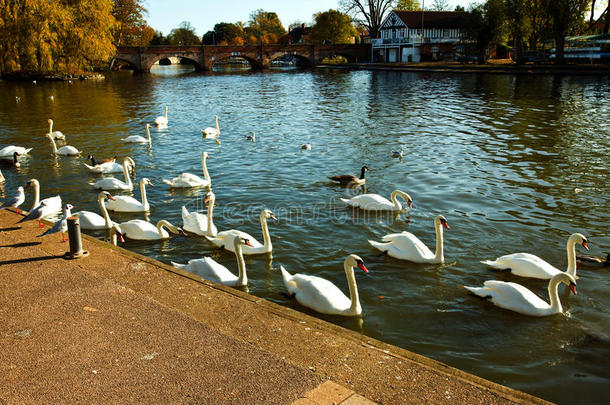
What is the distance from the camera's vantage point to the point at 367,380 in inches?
174

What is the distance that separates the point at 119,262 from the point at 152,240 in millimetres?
2665

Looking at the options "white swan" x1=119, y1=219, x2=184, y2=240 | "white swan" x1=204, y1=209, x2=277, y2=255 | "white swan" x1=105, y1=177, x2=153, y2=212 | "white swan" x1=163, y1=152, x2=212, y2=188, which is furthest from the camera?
"white swan" x1=163, y1=152, x2=212, y2=188

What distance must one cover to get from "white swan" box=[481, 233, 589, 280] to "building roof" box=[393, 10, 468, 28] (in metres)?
80.8

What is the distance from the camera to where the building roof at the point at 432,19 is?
82375 millimetres

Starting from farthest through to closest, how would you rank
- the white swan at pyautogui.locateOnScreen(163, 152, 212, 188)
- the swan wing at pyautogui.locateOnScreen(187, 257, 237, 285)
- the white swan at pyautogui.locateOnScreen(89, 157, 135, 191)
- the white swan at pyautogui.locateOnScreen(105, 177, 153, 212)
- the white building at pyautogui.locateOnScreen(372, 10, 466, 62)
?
the white building at pyautogui.locateOnScreen(372, 10, 466, 62) < the white swan at pyautogui.locateOnScreen(163, 152, 212, 188) < the white swan at pyautogui.locateOnScreen(89, 157, 135, 191) < the white swan at pyautogui.locateOnScreen(105, 177, 153, 212) < the swan wing at pyautogui.locateOnScreen(187, 257, 237, 285)

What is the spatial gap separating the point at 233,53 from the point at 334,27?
21963mm

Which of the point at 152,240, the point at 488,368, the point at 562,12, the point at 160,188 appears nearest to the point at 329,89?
the point at 562,12

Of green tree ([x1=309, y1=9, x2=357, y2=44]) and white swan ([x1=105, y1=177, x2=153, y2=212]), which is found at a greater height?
green tree ([x1=309, y1=9, x2=357, y2=44])

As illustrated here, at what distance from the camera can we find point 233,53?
85750 millimetres

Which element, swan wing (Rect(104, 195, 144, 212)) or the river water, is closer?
the river water

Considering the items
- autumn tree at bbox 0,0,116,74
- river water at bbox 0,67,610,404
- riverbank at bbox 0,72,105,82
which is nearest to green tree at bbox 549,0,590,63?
river water at bbox 0,67,610,404

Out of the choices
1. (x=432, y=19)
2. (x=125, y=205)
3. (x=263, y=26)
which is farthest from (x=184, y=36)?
(x=125, y=205)

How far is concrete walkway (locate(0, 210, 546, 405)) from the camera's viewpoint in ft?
13.8

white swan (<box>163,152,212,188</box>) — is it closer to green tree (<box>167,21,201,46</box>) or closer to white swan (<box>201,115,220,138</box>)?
white swan (<box>201,115,220,138</box>)
